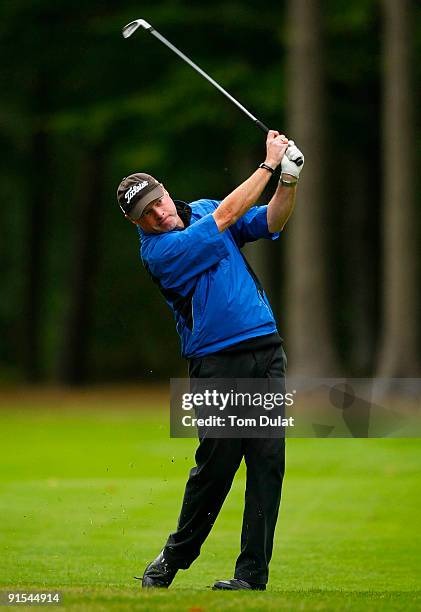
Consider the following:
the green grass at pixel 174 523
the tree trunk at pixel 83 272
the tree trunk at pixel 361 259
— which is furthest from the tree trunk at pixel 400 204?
the tree trunk at pixel 83 272

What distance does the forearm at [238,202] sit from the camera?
671 cm

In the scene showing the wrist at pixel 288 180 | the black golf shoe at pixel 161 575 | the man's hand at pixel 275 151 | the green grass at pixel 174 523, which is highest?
the man's hand at pixel 275 151

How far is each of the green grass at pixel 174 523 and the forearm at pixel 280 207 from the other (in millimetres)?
1808

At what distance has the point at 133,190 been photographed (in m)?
6.81

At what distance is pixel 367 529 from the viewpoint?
9797 millimetres

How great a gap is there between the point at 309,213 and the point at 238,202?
14.3m

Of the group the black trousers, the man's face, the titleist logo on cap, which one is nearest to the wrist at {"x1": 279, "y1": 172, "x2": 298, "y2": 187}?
the man's face

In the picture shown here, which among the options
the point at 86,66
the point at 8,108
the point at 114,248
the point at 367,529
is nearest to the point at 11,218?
the point at 114,248

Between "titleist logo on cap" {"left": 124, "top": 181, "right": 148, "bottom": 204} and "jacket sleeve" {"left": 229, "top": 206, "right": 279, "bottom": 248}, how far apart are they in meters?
0.52

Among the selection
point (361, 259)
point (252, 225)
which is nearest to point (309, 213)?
point (361, 259)

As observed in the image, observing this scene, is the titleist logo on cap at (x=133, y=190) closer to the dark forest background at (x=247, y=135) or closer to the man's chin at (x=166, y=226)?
the man's chin at (x=166, y=226)

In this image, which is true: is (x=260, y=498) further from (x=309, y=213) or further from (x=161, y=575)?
(x=309, y=213)

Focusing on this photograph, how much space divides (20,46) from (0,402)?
746 centimetres

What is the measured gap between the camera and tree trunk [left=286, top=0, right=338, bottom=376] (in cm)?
2084
